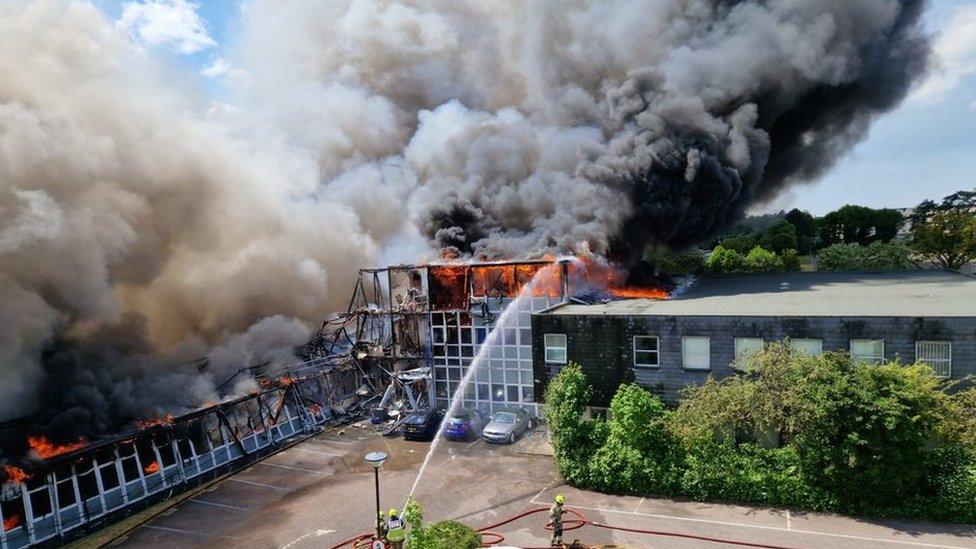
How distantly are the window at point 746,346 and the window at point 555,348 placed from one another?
497cm

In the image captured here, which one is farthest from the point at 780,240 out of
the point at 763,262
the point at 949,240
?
the point at 949,240

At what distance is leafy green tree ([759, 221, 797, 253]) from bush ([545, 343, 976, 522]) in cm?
4264

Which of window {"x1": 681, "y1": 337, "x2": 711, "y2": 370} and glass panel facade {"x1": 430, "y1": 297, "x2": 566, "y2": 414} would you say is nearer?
window {"x1": 681, "y1": 337, "x2": 711, "y2": 370}

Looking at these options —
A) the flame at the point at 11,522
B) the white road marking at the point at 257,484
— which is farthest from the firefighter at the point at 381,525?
the flame at the point at 11,522

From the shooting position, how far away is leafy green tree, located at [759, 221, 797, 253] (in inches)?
2148

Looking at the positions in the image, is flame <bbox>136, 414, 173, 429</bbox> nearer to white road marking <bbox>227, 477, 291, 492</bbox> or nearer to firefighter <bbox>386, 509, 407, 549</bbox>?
white road marking <bbox>227, 477, 291, 492</bbox>

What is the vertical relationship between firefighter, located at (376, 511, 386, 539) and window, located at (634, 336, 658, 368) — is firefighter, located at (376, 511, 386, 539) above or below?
below

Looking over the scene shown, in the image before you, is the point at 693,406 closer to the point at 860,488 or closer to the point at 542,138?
the point at 860,488

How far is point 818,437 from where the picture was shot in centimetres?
1377

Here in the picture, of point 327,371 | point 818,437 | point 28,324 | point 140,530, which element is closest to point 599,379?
point 818,437

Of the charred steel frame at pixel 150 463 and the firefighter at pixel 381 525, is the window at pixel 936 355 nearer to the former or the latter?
the firefighter at pixel 381 525

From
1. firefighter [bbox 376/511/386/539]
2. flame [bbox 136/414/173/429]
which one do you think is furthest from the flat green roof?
flame [bbox 136/414/173/429]

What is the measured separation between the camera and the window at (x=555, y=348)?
19141mm

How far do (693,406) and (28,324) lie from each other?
17806 mm
